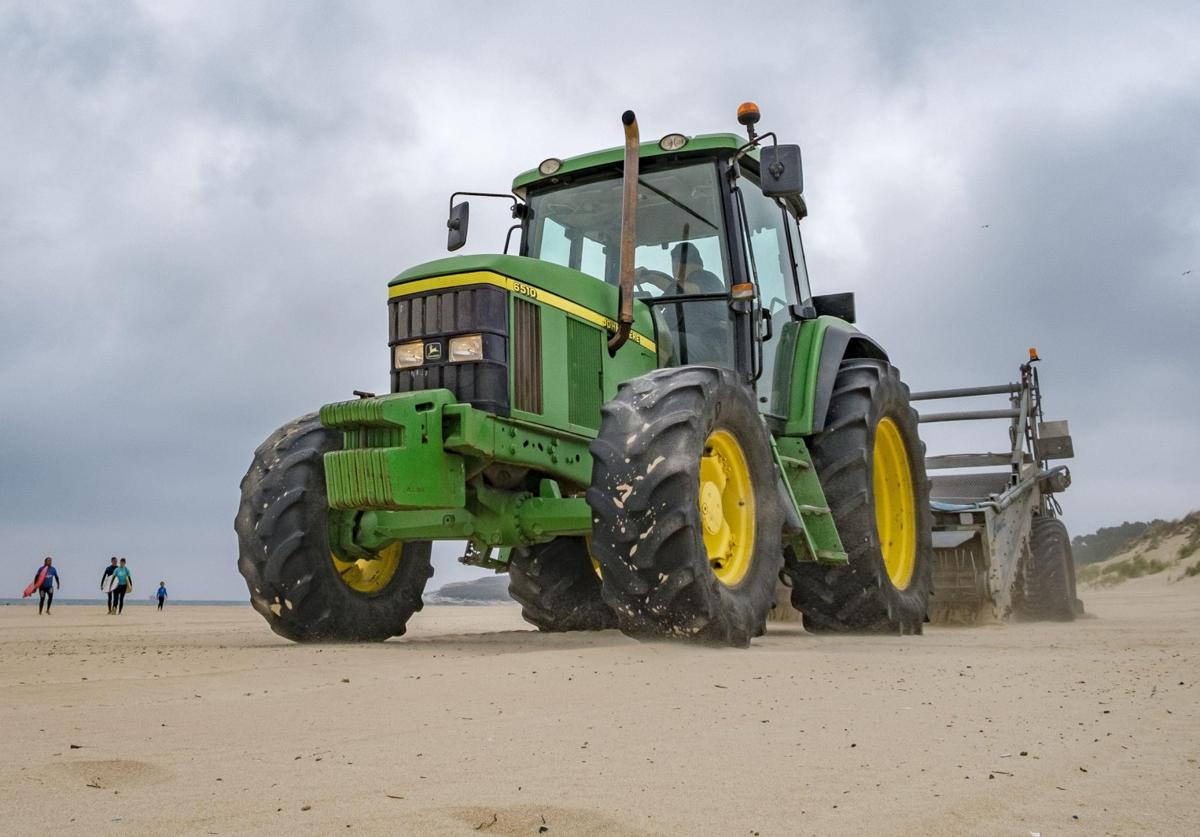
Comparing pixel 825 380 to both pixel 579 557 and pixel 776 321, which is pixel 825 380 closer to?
pixel 776 321

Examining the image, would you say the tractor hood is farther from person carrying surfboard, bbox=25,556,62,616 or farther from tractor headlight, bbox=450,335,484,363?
person carrying surfboard, bbox=25,556,62,616

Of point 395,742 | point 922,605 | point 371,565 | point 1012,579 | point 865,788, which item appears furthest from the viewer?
point 1012,579

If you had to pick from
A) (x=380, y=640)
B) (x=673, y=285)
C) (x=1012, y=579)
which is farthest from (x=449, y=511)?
(x=1012, y=579)

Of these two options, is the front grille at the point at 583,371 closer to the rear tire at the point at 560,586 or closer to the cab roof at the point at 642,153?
the cab roof at the point at 642,153

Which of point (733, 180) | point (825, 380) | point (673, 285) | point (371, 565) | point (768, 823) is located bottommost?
point (768, 823)

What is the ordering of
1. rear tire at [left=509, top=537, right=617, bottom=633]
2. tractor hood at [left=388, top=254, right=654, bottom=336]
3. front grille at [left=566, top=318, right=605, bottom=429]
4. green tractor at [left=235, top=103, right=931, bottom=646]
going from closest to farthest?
green tractor at [left=235, top=103, right=931, bottom=646]
tractor hood at [left=388, top=254, right=654, bottom=336]
front grille at [left=566, top=318, right=605, bottom=429]
rear tire at [left=509, top=537, right=617, bottom=633]

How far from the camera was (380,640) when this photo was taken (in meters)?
6.96

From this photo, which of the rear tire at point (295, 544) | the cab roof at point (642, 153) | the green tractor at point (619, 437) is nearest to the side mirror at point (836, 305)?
the green tractor at point (619, 437)

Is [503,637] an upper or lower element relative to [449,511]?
lower

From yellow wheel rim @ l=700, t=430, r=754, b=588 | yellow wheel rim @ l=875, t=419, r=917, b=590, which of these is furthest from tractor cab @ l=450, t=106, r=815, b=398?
yellow wheel rim @ l=875, t=419, r=917, b=590

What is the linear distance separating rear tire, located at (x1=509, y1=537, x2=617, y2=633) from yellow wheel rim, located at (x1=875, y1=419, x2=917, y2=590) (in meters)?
2.11

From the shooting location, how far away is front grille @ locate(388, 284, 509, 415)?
5941 mm

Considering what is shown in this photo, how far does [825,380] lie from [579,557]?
2.25 meters

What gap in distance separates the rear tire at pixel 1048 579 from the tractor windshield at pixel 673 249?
17.2ft
